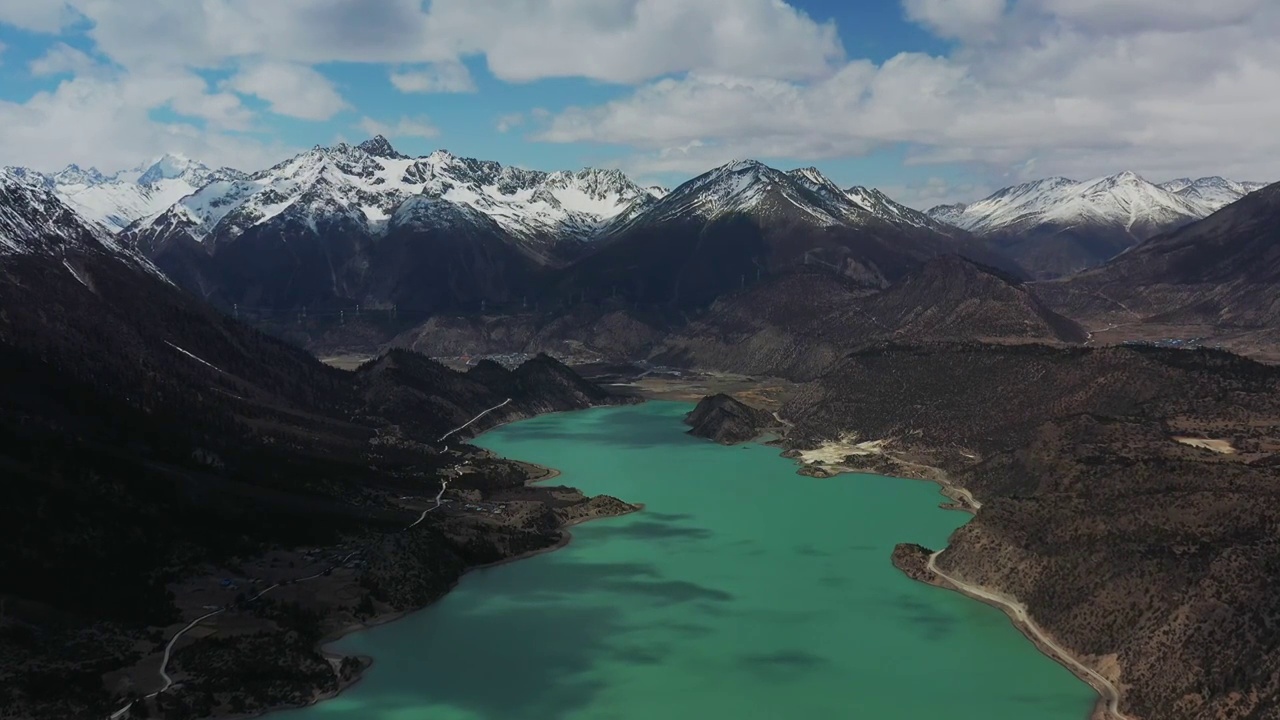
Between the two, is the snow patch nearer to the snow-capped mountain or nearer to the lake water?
the snow-capped mountain

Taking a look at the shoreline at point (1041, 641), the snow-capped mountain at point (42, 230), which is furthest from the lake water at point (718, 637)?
the snow-capped mountain at point (42, 230)

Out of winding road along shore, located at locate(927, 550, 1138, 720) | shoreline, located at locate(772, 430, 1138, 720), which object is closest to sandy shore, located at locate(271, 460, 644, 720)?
shoreline, located at locate(772, 430, 1138, 720)

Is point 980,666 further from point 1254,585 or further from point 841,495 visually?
point 841,495

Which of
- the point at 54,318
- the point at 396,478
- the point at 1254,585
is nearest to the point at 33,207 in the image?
the point at 54,318

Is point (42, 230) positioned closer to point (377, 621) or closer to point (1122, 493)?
point (377, 621)

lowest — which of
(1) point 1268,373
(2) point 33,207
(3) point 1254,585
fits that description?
(3) point 1254,585

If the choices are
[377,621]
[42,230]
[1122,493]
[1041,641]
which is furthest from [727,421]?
[42,230]

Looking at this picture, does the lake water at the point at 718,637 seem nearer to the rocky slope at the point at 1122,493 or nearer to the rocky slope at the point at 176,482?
the rocky slope at the point at 1122,493
